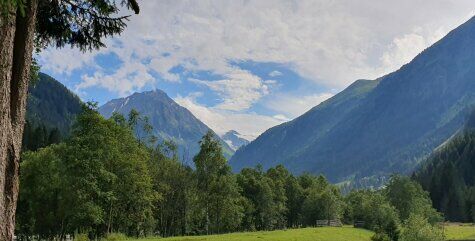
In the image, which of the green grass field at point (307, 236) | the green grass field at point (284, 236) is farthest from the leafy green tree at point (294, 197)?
the green grass field at point (284, 236)

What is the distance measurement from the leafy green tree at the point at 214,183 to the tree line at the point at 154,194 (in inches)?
9.2

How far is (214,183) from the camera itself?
341 feet

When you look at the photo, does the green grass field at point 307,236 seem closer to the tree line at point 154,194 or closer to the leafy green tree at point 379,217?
the leafy green tree at point 379,217

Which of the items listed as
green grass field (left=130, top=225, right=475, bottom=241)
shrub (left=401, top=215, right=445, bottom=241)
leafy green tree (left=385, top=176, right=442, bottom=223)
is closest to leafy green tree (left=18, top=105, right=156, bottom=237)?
green grass field (left=130, top=225, right=475, bottom=241)

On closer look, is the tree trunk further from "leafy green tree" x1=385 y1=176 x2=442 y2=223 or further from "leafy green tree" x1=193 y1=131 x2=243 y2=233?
"leafy green tree" x1=385 y1=176 x2=442 y2=223

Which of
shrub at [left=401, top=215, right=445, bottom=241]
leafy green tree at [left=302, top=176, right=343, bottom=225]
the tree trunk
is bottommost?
shrub at [left=401, top=215, right=445, bottom=241]

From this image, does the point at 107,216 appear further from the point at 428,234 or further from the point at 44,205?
the point at 428,234

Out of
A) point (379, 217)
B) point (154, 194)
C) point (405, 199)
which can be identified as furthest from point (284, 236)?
point (405, 199)

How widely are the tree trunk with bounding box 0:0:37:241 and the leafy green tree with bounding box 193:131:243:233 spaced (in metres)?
89.6

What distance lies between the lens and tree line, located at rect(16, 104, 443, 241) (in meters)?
65.1

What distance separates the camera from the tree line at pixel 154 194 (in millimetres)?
65062

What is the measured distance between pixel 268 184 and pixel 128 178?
69.7 metres

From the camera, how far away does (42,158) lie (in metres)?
80.1

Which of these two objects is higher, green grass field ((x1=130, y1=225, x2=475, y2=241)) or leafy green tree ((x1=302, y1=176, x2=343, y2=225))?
leafy green tree ((x1=302, y1=176, x2=343, y2=225))
